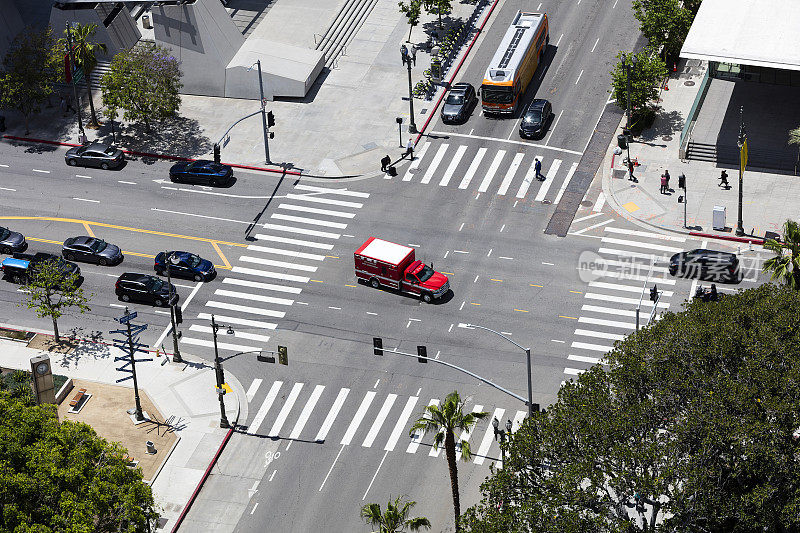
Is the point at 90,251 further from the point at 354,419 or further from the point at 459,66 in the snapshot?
the point at 459,66

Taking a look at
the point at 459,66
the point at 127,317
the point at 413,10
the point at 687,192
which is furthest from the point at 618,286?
the point at 413,10

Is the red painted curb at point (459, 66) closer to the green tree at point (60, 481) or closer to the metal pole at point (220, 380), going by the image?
the metal pole at point (220, 380)

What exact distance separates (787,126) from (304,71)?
37.4 metres

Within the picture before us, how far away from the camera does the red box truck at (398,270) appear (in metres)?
82.9

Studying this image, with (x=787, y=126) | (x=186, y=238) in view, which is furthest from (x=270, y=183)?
(x=787, y=126)

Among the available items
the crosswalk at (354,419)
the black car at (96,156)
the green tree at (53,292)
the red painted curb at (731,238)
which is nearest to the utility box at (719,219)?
the red painted curb at (731,238)

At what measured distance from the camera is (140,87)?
9794 centimetres

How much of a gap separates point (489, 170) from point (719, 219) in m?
17.3

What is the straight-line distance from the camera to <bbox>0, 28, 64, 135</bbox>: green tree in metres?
99.8

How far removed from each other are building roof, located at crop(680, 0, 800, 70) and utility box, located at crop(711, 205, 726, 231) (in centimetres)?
1176

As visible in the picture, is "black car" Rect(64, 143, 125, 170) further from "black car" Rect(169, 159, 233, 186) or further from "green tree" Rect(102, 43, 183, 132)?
"black car" Rect(169, 159, 233, 186)

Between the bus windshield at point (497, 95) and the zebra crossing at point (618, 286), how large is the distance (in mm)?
14748

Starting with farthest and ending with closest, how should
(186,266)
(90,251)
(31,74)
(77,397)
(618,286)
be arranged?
(31,74) → (90,251) → (186,266) → (618,286) → (77,397)

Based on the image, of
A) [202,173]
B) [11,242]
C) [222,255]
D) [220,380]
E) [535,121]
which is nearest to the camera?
[220,380]
